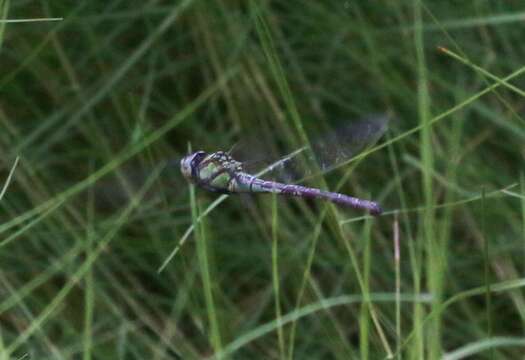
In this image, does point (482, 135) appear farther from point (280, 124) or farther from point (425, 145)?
point (425, 145)

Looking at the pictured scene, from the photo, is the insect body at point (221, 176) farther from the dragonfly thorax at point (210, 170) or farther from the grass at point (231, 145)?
the grass at point (231, 145)

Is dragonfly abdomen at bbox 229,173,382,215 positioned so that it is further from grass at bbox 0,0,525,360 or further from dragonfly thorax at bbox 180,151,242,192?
grass at bbox 0,0,525,360

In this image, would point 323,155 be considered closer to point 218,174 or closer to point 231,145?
point 218,174

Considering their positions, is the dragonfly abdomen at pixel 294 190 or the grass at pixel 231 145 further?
the grass at pixel 231 145

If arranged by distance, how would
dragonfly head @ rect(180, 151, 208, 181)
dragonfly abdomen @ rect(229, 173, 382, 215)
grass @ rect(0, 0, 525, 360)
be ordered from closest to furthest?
dragonfly abdomen @ rect(229, 173, 382, 215) → dragonfly head @ rect(180, 151, 208, 181) → grass @ rect(0, 0, 525, 360)

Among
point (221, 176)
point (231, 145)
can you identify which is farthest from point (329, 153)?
point (231, 145)

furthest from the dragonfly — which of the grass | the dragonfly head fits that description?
the grass

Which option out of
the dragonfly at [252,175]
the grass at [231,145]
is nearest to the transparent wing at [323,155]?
the dragonfly at [252,175]

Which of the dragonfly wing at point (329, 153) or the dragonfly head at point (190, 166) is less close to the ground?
the dragonfly head at point (190, 166)

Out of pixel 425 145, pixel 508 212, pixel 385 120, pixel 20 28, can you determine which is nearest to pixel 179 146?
pixel 20 28
